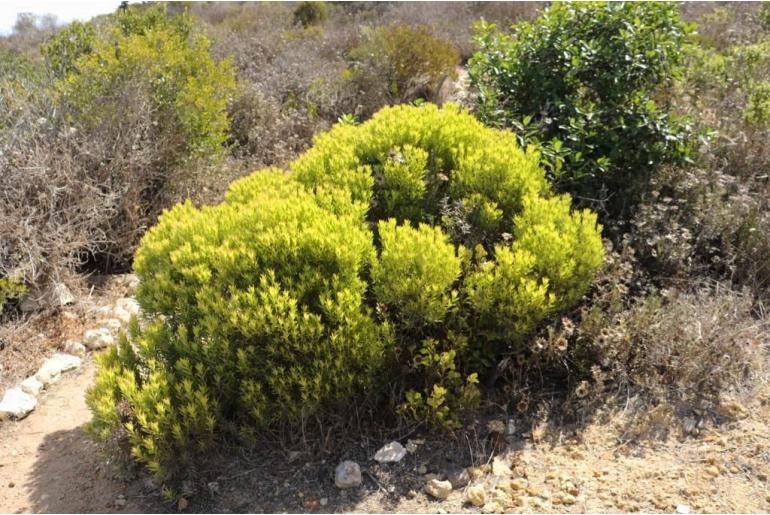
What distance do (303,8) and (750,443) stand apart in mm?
13954

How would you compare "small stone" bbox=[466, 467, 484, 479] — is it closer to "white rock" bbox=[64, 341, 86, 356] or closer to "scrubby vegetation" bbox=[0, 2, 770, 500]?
"scrubby vegetation" bbox=[0, 2, 770, 500]

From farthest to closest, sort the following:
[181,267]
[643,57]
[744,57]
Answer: [744,57] < [643,57] < [181,267]

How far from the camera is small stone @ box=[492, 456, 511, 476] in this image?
302 cm

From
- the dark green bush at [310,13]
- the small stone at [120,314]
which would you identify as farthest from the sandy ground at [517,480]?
the dark green bush at [310,13]

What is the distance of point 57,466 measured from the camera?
10.9 feet

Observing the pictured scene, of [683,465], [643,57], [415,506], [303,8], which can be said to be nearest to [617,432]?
[683,465]

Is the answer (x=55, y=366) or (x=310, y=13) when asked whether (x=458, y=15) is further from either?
(x=55, y=366)

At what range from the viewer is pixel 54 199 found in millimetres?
4773

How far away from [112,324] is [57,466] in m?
1.45

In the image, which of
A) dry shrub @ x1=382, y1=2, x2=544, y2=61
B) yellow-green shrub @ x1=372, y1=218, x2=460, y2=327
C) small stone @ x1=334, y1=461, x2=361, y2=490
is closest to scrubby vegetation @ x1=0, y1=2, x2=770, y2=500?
yellow-green shrub @ x1=372, y1=218, x2=460, y2=327

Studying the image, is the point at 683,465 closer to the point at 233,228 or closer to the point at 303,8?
the point at 233,228

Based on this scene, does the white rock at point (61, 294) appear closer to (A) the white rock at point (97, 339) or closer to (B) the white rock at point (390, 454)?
(A) the white rock at point (97, 339)

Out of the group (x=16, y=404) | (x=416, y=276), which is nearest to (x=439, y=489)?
(x=416, y=276)

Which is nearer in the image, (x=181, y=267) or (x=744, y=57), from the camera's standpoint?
(x=181, y=267)
